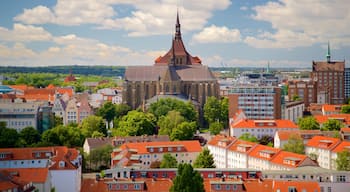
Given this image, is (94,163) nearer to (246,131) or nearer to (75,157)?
(75,157)

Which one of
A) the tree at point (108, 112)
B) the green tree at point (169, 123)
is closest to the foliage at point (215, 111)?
the green tree at point (169, 123)

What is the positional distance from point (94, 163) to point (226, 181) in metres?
23.6

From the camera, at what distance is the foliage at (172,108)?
322 ft

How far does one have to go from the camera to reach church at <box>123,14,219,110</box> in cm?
11181

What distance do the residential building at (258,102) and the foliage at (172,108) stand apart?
344 inches

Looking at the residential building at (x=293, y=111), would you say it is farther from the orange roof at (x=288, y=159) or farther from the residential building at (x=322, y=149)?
the orange roof at (x=288, y=159)

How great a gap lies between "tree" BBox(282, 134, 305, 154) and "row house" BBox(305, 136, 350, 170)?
3.47 ft

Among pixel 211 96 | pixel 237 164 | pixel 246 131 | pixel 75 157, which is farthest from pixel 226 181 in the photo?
pixel 211 96

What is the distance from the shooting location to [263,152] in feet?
190

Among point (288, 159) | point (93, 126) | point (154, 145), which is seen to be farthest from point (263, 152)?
point (93, 126)

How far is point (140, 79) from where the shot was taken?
→ 378 ft

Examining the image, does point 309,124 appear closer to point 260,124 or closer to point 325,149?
point 260,124

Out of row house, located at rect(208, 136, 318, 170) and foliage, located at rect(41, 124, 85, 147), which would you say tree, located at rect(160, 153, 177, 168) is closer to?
row house, located at rect(208, 136, 318, 170)

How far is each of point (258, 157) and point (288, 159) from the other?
4826 millimetres
